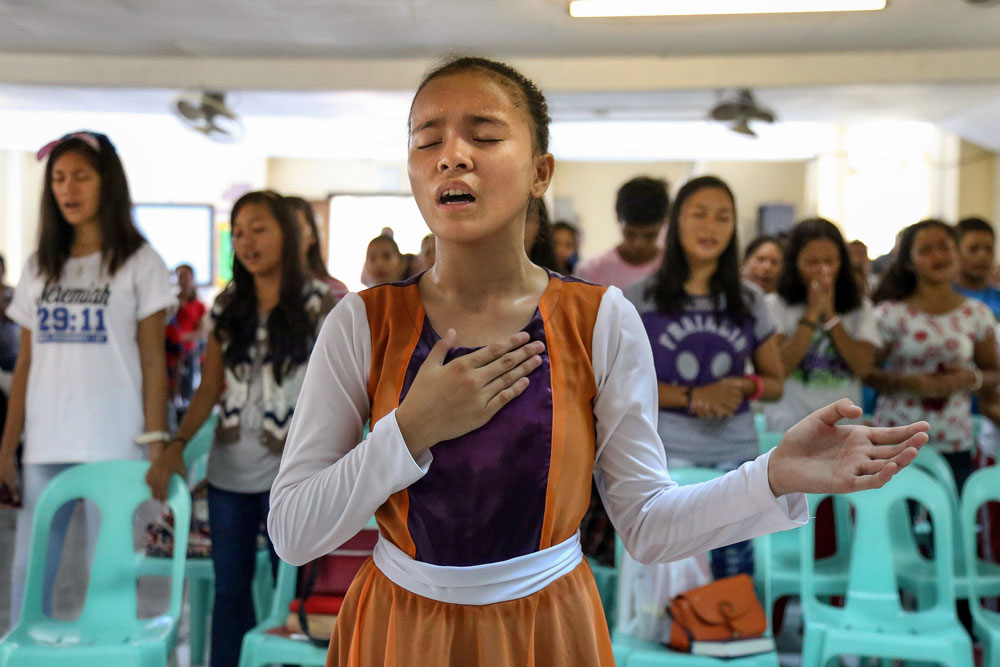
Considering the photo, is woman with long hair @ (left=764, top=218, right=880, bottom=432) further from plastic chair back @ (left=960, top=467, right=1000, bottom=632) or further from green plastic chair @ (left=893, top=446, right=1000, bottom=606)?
plastic chair back @ (left=960, top=467, right=1000, bottom=632)

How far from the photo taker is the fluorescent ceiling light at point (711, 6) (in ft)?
17.3

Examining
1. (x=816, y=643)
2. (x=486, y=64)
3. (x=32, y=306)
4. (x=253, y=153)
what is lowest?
(x=816, y=643)

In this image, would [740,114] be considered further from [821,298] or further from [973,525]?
[973,525]

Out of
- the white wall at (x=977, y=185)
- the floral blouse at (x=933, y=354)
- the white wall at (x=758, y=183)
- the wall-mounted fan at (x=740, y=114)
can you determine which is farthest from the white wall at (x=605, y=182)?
the floral blouse at (x=933, y=354)

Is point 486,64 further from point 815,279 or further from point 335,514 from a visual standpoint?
point 815,279

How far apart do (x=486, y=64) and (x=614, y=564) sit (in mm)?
2012

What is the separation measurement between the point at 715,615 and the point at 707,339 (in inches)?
30.7

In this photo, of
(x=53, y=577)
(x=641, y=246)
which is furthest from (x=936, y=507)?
(x=53, y=577)

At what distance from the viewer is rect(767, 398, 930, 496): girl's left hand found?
2.81ft

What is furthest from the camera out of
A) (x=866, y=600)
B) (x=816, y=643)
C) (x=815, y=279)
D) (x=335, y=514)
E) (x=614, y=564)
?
(x=815, y=279)

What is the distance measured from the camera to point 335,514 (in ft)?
3.07

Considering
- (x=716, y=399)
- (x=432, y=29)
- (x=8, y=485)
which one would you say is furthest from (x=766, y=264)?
(x=8, y=485)

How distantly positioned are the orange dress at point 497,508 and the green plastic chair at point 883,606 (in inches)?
61.6

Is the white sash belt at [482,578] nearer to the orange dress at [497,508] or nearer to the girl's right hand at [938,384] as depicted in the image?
the orange dress at [497,508]
